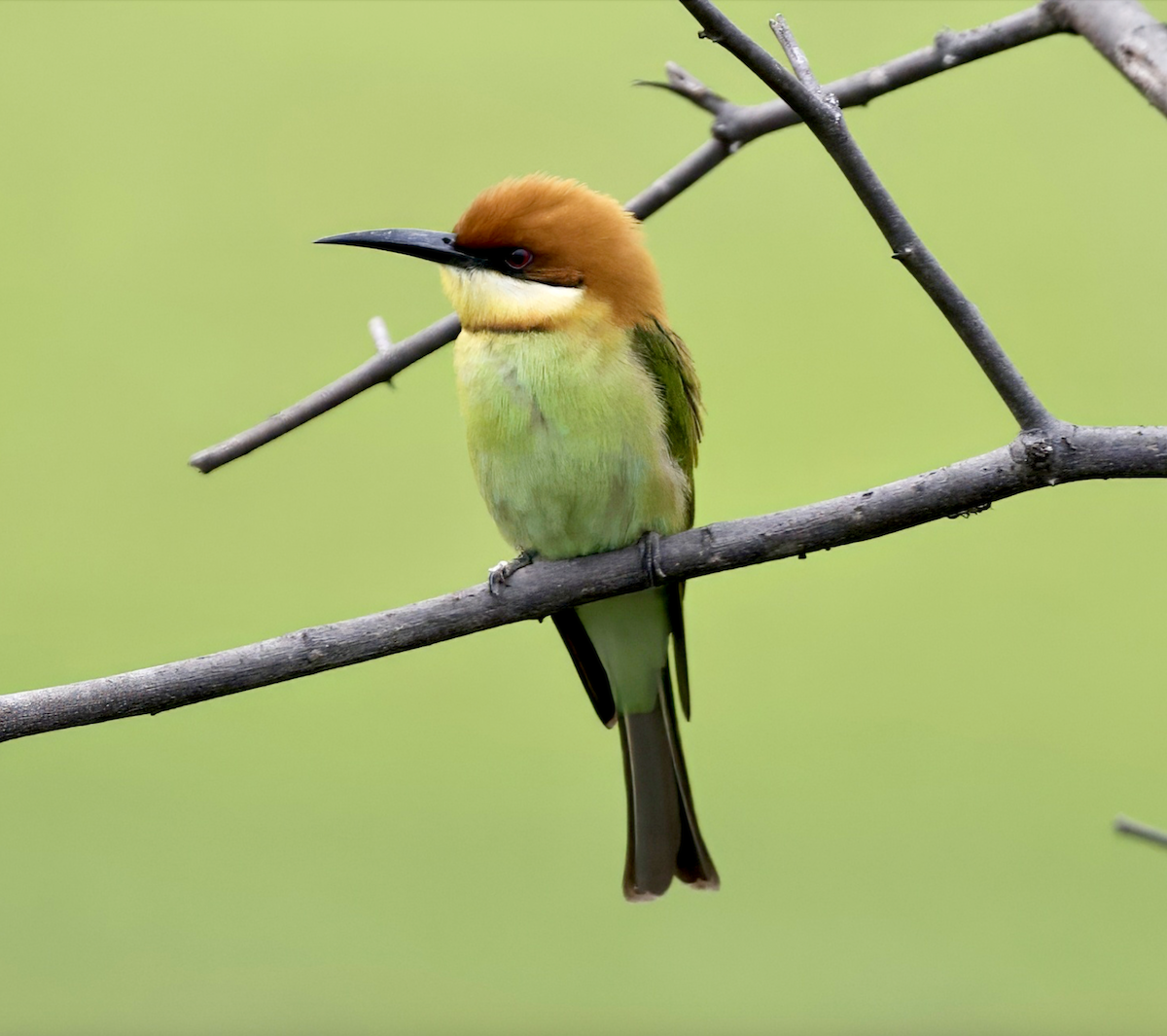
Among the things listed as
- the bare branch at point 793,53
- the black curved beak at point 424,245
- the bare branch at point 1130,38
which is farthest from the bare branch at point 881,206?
the black curved beak at point 424,245

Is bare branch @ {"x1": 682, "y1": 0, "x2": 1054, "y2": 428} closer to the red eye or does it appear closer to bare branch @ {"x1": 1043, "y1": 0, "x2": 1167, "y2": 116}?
bare branch @ {"x1": 1043, "y1": 0, "x2": 1167, "y2": 116}

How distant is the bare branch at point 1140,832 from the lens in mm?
899

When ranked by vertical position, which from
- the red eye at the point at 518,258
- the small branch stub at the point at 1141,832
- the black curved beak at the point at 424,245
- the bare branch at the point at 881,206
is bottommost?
the small branch stub at the point at 1141,832

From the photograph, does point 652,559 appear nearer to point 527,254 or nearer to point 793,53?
point 527,254

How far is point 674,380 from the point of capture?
56.1 inches

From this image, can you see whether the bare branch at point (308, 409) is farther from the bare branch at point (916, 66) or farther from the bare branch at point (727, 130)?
the bare branch at point (916, 66)

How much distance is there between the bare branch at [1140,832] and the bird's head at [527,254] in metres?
0.73

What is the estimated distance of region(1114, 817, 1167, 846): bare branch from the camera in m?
0.90

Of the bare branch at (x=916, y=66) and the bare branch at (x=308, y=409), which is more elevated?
the bare branch at (x=916, y=66)

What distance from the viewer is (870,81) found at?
4.20ft

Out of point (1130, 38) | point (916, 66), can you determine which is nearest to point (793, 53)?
point (1130, 38)

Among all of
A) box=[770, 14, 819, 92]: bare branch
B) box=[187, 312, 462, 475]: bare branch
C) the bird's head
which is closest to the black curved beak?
the bird's head

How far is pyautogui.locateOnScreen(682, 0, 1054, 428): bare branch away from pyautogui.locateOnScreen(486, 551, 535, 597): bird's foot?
48cm

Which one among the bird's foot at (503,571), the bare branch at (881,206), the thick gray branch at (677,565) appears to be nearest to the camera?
the bare branch at (881,206)
